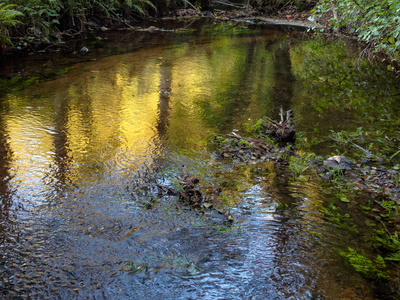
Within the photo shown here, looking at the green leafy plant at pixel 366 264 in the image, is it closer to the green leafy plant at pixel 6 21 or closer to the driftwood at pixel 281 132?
the driftwood at pixel 281 132

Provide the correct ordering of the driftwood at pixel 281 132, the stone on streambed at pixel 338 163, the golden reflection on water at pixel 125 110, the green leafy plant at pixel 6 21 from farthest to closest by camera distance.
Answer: the green leafy plant at pixel 6 21, the driftwood at pixel 281 132, the golden reflection on water at pixel 125 110, the stone on streambed at pixel 338 163

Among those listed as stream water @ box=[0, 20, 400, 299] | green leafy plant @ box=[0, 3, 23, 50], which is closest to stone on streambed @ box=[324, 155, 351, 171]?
stream water @ box=[0, 20, 400, 299]

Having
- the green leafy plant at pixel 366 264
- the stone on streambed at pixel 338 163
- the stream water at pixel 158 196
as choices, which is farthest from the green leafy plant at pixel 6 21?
the green leafy plant at pixel 366 264

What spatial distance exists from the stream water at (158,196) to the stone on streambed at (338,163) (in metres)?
0.54

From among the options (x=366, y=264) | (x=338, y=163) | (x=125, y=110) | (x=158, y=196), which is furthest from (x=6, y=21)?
(x=366, y=264)

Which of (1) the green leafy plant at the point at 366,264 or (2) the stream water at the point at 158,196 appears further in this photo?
(1) the green leafy plant at the point at 366,264

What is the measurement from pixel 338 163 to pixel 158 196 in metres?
2.44

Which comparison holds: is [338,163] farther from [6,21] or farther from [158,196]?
[6,21]

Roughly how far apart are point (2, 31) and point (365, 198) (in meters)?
9.79

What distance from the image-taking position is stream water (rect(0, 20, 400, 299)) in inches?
105

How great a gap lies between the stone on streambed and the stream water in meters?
0.54

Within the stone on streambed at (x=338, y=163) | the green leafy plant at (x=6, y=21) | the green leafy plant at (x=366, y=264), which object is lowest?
the green leafy plant at (x=366, y=264)

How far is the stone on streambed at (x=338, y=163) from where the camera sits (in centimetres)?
439

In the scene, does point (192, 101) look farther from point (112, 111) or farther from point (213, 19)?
point (213, 19)
